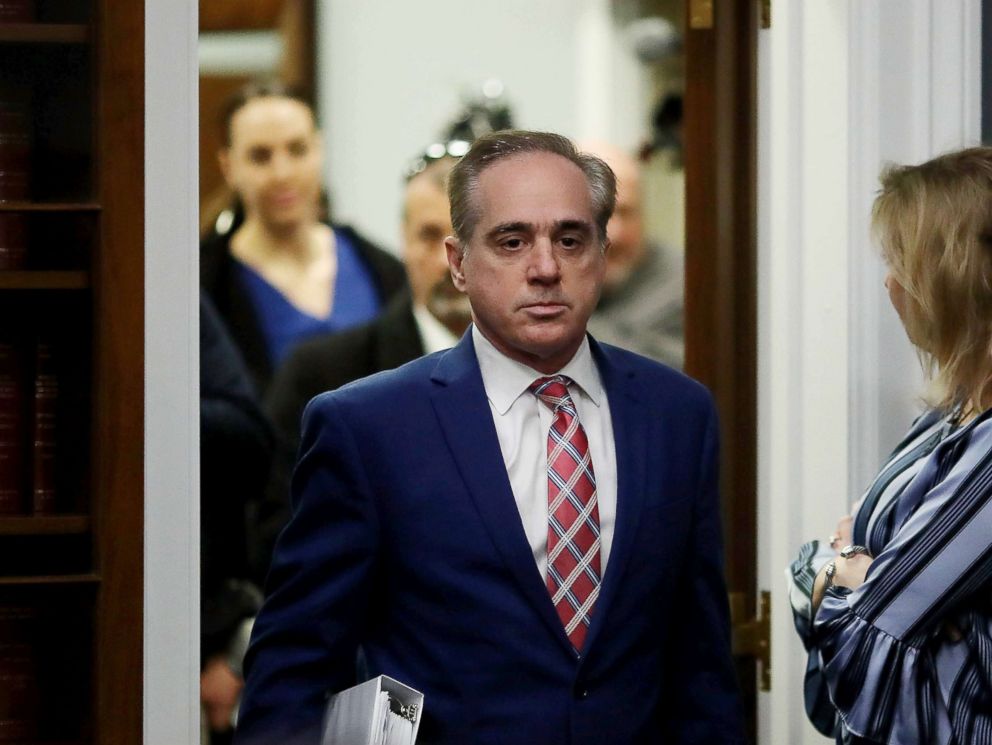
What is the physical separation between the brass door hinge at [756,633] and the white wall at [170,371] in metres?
1.02

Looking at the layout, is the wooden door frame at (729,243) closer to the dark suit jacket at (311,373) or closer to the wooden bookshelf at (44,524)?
the dark suit jacket at (311,373)

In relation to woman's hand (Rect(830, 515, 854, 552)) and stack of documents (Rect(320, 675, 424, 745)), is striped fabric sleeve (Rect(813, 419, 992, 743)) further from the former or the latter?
stack of documents (Rect(320, 675, 424, 745))

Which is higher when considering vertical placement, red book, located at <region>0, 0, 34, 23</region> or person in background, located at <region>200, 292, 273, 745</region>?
red book, located at <region>0, 0, 34, 23</region>

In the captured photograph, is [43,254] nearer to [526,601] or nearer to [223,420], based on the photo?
[223,420]

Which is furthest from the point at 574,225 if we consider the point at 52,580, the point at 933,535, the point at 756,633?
the point at 756,633

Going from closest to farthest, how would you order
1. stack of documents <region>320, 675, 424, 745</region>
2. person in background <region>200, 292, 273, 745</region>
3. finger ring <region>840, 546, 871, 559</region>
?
stack of documents <region>320, 675, 424, 745</region> < finger ring <region>840, 546, 871, 559</region> < person in background <region>200, 292, 273, 745</region>

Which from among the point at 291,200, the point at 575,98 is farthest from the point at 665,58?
the point at 291,200

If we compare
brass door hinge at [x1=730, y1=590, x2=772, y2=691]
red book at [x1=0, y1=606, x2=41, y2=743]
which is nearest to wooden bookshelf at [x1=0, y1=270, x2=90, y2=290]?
red book at [x1=0, y1=606, x2=41, y2=743]

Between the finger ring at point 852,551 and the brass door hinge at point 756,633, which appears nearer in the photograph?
the finger ring at point 852,551

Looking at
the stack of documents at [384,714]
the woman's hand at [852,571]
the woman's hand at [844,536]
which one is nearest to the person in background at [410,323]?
the woman's hand at [844,536]

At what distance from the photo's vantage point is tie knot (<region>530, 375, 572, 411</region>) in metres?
1.63

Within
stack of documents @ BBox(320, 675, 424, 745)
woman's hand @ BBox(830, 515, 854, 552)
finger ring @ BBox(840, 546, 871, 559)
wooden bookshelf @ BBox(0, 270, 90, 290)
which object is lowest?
stack of documents @ BBox(320, 675, 424, 745)

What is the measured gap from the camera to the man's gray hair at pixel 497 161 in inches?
63.1

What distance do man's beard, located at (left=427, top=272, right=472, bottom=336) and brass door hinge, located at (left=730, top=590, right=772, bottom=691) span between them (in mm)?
893
